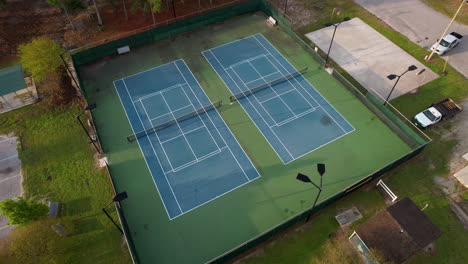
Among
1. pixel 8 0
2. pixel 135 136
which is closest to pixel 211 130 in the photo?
pixel 135 136

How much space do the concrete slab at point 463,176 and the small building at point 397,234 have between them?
576 cm

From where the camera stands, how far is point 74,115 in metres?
23.5

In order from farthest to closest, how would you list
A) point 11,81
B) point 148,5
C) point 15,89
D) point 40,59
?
point 148,5 < point 40,59 < point 11,81 < point 15,89

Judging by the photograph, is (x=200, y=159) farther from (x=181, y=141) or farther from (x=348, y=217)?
(x=348, y=217)

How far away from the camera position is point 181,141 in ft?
71.3

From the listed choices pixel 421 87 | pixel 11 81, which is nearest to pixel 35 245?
pixel 11 81

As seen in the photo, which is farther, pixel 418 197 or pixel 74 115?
pixel 74 115

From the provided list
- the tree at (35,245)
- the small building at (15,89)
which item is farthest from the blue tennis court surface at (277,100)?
the small building at (15,89)

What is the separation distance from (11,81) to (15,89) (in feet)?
2.73

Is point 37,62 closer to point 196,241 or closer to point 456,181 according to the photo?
point 196,241

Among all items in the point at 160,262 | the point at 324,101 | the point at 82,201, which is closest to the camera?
the point at 160,262

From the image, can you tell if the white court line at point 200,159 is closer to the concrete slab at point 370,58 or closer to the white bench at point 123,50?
the white bench at point 123,50

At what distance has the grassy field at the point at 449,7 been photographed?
31.9 meters

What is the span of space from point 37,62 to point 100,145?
939 cm
